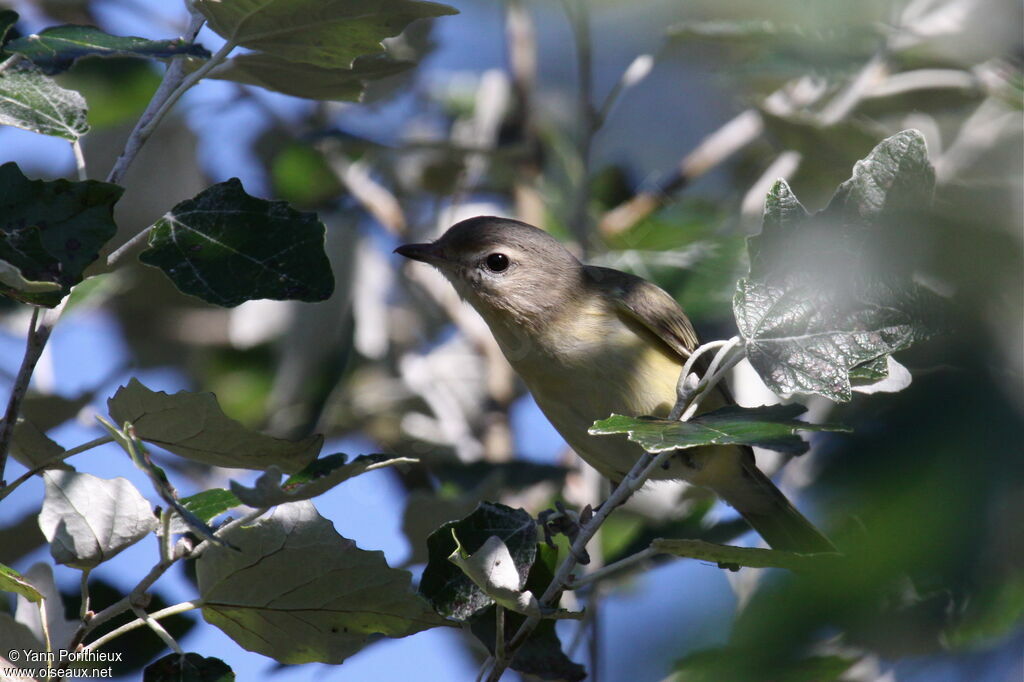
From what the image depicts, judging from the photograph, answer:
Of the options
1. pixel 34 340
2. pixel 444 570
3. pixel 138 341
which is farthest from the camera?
pixel 138 341

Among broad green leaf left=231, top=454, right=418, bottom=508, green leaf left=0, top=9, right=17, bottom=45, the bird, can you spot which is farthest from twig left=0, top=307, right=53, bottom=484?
the bird

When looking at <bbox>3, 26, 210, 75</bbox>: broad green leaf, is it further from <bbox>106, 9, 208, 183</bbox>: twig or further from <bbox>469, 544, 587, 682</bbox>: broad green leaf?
<bbox>469, 544, 587, 682</bbox>: broad green leaf

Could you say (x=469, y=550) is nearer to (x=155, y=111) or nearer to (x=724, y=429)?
(x=724, y=429)

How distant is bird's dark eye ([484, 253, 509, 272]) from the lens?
148 inches

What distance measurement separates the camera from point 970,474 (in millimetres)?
856

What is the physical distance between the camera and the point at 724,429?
5.43ft

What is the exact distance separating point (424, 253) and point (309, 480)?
211 cm

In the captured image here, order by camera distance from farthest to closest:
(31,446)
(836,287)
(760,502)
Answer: (760,502), (31,446), (836,287)

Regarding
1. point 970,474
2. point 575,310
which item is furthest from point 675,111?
point 970,474

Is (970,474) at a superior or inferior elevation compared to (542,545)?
superior

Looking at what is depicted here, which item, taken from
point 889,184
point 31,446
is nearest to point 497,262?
point 31,446

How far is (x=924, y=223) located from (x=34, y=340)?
4.88 feet

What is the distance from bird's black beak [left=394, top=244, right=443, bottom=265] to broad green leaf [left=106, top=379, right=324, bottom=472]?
1.99 m

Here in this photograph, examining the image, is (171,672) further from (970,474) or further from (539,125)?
(539,125)
